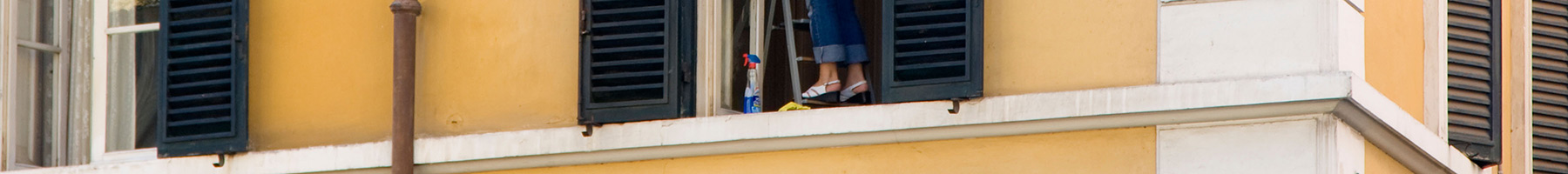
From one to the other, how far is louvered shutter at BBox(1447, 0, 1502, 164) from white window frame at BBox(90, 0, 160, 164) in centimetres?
464

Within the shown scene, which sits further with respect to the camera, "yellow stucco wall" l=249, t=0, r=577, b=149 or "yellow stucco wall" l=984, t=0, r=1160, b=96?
"yellow stucco wall" l=249, t=0, r=577, b=149

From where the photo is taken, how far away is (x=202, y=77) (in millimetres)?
13461

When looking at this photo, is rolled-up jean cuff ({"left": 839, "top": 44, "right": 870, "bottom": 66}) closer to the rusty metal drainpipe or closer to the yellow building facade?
the yellow building facade

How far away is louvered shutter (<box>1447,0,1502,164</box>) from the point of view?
510 inches

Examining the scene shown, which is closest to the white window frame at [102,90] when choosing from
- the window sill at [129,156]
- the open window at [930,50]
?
the window sill at [129,156]

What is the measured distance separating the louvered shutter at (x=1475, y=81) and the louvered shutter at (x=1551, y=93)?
84 cm

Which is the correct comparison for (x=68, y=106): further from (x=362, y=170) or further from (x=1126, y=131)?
(x=1126, y=131)

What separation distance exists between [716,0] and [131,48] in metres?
2.46

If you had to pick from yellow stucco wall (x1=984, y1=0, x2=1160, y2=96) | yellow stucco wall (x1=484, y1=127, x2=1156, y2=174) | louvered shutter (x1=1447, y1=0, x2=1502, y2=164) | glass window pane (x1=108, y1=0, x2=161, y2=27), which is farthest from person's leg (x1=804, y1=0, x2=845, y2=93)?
glass window pane (x1=108, y1=0, x2=161, y2=27)

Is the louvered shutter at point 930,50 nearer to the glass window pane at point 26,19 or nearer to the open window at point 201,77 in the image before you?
the open window at point 201,77

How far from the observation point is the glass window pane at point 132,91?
1394cm

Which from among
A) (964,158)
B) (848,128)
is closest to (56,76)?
(848,128)

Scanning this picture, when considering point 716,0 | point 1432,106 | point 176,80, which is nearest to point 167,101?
point 176,80

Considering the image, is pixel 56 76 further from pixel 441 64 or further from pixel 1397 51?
pixel 1397 51
